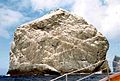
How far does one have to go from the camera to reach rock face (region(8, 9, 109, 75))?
80.2 metres

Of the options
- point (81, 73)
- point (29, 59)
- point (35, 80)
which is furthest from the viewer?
point (29, 59)

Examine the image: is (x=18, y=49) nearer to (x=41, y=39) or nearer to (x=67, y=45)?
(x=41, y=39)

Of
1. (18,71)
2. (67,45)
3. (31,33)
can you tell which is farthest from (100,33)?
(18,71)

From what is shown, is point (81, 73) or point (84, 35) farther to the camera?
point (84, 35)

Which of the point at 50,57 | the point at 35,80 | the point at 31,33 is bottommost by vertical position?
the point at 35,80

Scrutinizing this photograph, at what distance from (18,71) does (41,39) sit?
31.9ft

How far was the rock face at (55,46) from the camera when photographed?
3157 inches

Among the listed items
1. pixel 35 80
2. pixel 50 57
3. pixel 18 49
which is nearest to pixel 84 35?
pixel 50 57

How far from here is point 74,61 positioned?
267 ft

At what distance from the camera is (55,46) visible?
84.1m

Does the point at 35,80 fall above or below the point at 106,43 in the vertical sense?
below

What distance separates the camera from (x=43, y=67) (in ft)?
259

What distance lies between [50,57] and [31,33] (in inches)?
324

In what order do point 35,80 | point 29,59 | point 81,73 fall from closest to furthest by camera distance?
point 35,80
point 81,73
point 29,59
